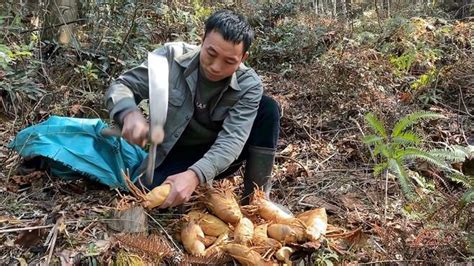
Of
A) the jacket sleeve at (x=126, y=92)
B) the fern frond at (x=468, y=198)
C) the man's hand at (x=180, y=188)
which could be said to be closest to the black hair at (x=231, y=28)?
the jacket sleeve at (x=126, y=92)

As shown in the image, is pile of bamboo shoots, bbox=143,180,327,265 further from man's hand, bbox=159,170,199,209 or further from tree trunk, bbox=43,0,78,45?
tree trunk, bbox=43,0,78,45

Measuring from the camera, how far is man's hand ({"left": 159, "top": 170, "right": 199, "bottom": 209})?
2082 millimetres

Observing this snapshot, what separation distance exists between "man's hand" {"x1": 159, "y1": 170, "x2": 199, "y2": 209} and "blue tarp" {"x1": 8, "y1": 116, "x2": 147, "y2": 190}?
0.55 m

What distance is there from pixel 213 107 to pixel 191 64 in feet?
0.83

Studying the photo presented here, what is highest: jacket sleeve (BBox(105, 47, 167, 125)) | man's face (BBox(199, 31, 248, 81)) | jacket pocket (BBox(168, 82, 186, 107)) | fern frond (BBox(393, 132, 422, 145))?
man's face (BBox(199, 31, 248, 81))

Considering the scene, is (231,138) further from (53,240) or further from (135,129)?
(53,240)

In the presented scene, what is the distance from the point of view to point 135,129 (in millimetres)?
2086

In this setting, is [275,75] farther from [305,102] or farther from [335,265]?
[335,265]

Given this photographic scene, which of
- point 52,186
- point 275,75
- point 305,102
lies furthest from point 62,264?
point 275,75

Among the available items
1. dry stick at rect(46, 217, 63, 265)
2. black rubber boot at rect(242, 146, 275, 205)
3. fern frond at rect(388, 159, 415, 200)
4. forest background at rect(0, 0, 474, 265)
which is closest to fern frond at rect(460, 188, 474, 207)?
forest background at rect(0, 0, 474, 265)

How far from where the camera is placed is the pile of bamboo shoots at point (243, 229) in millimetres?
1982

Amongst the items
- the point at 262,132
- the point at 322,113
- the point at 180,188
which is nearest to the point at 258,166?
the point at 262,132

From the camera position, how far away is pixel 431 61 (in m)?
5.16

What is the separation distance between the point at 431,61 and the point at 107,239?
14.0ft
